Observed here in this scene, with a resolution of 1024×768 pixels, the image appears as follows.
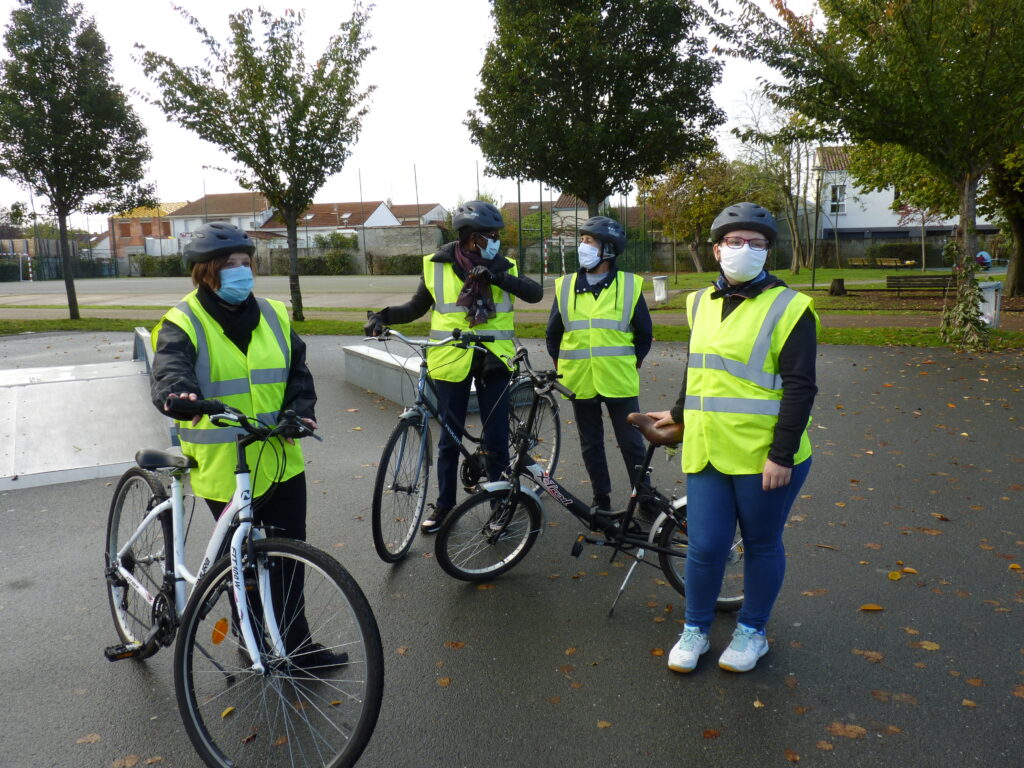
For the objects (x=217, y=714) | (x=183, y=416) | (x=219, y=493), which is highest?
(x=183, y=416)

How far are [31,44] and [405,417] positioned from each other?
57.6ft

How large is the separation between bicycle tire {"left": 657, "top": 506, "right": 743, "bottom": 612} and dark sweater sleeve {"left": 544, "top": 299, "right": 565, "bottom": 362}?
1458mm

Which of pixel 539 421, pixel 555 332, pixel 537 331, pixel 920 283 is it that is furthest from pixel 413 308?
pixel 920 283

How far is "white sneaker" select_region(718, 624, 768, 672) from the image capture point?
3.57m

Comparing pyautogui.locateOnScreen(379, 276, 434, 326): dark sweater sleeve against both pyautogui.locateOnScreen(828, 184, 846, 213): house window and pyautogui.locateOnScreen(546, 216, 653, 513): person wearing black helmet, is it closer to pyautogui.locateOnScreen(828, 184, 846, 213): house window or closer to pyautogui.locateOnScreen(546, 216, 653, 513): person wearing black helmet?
pyautogui.locateOnScreen(546, 216, 653, 513): person wearing black helmet

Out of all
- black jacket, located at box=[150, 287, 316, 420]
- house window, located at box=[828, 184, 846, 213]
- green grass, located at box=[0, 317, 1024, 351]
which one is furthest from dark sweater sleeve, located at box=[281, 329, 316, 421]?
house window, located at box=[828, 184, 846, 213]

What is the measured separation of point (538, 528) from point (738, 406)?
174cm

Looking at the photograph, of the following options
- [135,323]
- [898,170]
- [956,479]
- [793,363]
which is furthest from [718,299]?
[898,170]

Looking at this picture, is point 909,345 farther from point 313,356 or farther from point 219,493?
point 219,493

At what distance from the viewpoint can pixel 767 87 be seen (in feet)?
44.7

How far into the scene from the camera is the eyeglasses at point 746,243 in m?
3.35

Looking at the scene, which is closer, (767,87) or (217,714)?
(217,714)

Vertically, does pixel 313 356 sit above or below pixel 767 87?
below

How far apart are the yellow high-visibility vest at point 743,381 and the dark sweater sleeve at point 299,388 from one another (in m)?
1.61
